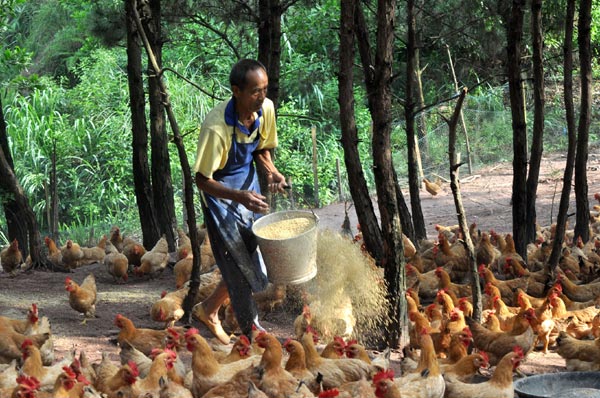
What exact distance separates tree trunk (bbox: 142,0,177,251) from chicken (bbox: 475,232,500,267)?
4.59m

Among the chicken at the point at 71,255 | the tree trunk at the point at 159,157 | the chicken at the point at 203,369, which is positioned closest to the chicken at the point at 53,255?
the chicken at the point at 71,255

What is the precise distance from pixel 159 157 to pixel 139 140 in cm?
41

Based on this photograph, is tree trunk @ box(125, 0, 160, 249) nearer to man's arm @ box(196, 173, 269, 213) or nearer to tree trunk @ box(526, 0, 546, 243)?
tree trunk @ box(526, 0, 546, 243)

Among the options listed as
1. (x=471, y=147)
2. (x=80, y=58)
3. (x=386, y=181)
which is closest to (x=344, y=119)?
(x=386, y=181)

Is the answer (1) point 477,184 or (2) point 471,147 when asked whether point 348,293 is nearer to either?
(1) point 477,184

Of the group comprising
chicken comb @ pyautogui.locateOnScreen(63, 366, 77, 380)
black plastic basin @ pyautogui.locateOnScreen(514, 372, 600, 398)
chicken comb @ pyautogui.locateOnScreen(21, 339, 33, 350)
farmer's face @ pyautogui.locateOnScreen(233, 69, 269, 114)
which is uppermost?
farmer's face @ pyautogui.locateOnScreen(233, 69, 269, 114)

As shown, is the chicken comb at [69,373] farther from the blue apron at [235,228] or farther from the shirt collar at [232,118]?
the shirt collar at [232,118]

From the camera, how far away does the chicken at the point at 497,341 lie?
779 cm

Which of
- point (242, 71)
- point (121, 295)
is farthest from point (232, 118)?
point (121, 295)

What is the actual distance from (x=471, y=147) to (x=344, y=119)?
14.6m

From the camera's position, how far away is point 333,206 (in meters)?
21.3

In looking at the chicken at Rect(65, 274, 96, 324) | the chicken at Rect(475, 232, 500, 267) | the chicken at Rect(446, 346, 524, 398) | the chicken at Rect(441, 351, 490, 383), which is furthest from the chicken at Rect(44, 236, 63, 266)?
the chicken at Rect(446, 346, 524, 398)

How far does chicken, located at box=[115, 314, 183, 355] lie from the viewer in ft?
25.6

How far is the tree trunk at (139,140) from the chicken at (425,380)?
7.10 metres
